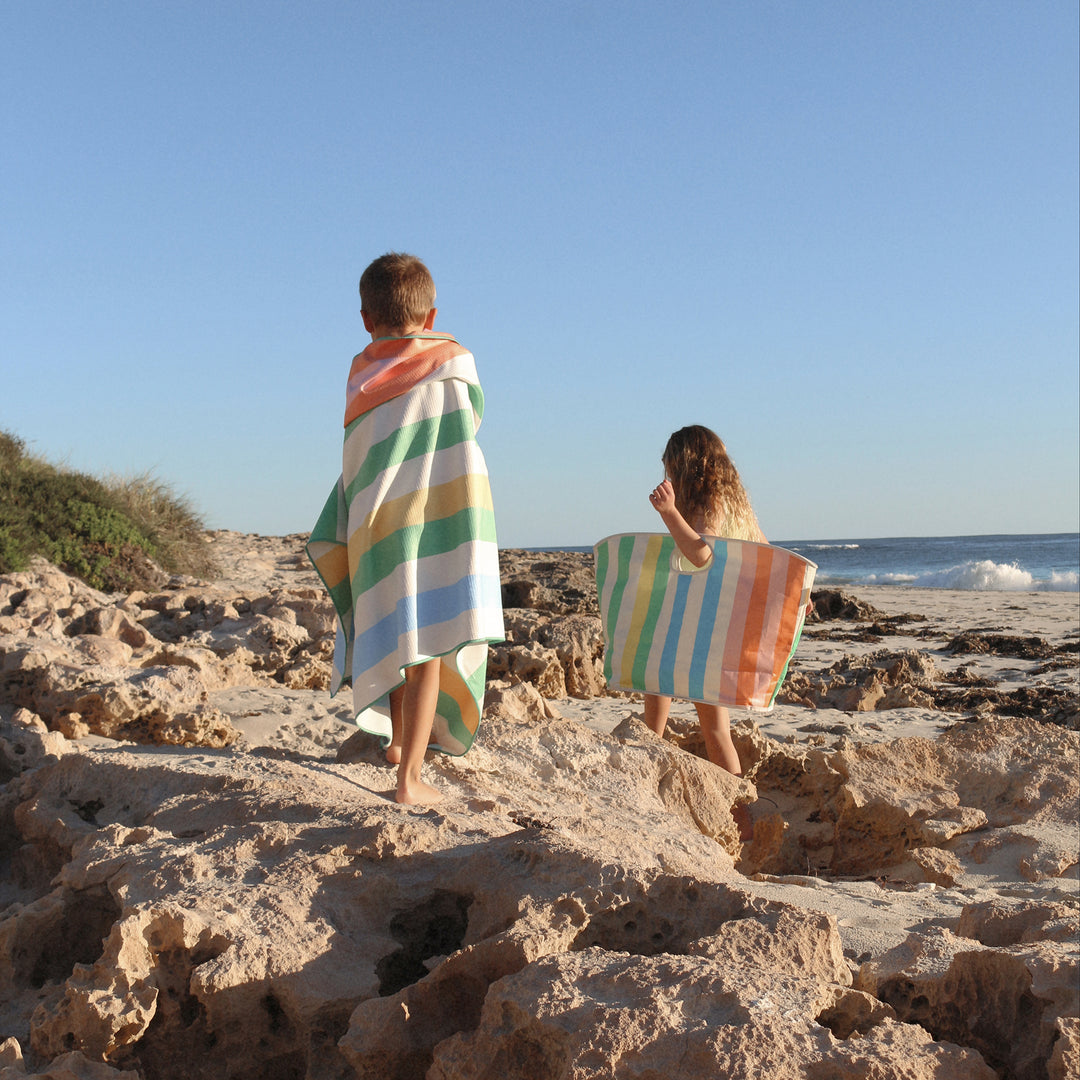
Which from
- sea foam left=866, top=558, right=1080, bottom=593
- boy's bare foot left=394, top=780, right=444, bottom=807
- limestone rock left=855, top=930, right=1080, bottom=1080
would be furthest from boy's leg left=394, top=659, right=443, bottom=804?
sea foam left=866, top=558, right=1080, bottom=593

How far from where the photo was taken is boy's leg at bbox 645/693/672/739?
461 cm

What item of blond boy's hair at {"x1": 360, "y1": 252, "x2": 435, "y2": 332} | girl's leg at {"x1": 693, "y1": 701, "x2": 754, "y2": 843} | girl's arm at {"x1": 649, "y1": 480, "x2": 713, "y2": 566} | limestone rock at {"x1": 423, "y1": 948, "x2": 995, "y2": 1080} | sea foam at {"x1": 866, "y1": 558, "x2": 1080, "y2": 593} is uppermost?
blond boy's hair at {"x1": 360, "y1": 252, "x2": 435, "y2": 332}

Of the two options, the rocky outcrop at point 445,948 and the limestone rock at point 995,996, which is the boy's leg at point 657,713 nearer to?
the rocky outcrop at point 445,948

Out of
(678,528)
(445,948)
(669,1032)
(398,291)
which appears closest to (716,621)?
(678,528)

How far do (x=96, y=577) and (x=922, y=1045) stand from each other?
10.3 metres

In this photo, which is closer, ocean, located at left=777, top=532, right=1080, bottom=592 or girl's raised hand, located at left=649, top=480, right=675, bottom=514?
girl's raised hand, located at left=649, top=480, right=675, bottom=514

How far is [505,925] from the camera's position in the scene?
2066 millimetres

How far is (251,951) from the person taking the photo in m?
1.98

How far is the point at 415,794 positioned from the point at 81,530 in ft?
29.3

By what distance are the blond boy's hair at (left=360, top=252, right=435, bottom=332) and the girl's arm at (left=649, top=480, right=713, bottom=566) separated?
1.28 m

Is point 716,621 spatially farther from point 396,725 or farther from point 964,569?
point 964,569

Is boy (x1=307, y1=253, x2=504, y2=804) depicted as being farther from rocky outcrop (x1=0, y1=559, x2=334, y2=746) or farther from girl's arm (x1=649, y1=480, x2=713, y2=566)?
rocky outcrop (x1=0, y1=559, x2=334, y2=746)

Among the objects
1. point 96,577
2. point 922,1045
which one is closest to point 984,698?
point 922,1045

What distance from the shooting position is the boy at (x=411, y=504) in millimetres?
3510
